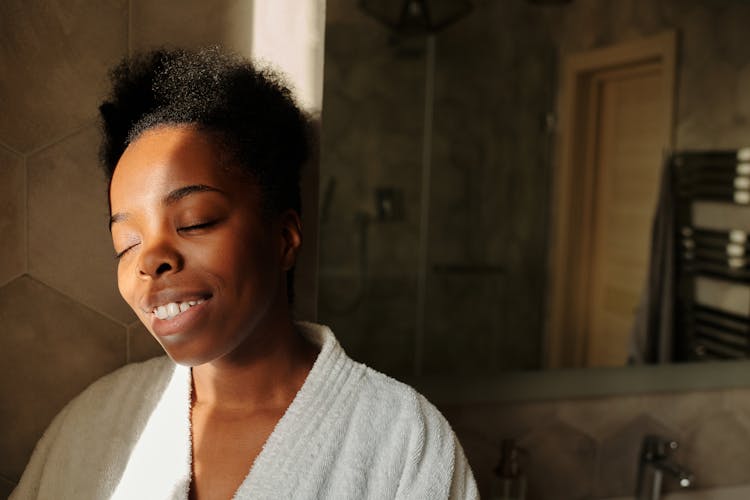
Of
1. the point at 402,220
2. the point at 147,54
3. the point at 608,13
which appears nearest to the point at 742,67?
the point at 608,13

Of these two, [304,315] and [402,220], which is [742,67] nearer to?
[402,220]

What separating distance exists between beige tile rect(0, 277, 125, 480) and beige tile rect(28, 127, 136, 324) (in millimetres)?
22

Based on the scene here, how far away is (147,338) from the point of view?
72 cm

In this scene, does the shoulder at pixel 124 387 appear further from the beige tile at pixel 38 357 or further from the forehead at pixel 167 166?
the forehead at pixel 167 166

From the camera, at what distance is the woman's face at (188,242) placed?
0.56 m

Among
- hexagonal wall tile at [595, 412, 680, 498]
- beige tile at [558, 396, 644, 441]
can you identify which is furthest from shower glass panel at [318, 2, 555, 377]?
hexagonal wall tile at [595, 412, 680, 498]

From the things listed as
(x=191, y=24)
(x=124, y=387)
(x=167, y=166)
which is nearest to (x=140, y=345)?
(x=124, y=387)

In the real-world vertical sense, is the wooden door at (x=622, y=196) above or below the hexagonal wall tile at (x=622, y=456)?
above

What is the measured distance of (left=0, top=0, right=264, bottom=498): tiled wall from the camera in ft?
2.14

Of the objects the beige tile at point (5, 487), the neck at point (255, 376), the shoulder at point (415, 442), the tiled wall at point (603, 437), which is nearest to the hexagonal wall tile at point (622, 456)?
the tiled wall at point (603, 437)

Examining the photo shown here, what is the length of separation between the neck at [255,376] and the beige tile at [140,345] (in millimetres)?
83

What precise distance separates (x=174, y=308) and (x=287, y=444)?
17 cm

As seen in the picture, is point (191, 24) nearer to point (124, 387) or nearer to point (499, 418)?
point (124, 387)

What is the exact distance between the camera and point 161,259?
0.56m
